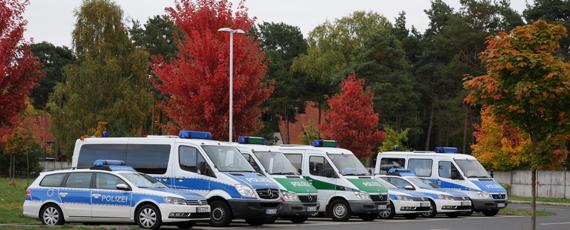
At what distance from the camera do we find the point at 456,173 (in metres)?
32.1

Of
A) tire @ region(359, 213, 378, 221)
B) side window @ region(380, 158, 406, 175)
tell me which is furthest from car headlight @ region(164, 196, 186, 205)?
side window @ region(380, 158, 406, 175)

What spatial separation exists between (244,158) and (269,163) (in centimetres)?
219

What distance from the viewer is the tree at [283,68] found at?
76.1 m

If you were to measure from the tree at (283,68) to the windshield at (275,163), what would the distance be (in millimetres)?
42271

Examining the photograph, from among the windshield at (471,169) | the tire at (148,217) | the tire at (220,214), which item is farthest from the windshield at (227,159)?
the windshield at (471,169)

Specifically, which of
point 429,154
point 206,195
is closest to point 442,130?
point 429,154

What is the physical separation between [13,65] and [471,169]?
16.3 metres

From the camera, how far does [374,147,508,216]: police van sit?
31750 millimetres

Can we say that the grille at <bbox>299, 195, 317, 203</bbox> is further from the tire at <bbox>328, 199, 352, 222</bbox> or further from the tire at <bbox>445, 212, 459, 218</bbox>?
the tire at <bbox>445, 212, 459, 218</bbox>

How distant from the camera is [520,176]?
55.0 meters

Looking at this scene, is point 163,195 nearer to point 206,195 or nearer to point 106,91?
point 206,195

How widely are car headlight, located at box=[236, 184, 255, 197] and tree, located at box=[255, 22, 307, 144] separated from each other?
46.0 m

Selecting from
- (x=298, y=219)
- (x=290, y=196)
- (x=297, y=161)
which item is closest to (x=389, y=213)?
(x=297, y=161)

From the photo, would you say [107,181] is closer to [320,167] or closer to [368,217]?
[320,167]
